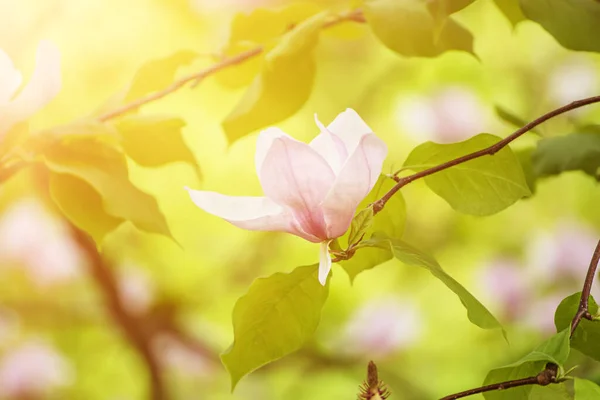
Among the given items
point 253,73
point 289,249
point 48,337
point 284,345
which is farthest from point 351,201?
point 48,337

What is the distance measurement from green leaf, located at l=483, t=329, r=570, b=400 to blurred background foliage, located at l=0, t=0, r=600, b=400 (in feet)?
2.41

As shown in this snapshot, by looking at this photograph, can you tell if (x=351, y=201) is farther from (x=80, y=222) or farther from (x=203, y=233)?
(x=203, y=233)

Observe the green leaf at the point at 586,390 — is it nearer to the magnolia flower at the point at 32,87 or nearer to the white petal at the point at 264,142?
the white petal at the point at 264,142

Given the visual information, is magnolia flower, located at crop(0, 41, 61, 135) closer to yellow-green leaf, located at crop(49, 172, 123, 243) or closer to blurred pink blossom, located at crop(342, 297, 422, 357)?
yellow-green leaf, located at crop(49, 172, 123, 243)

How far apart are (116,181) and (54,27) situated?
76 centimetres

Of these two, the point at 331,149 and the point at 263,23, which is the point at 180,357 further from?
the point at 331,149

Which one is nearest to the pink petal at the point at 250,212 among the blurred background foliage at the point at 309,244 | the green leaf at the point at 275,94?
the green leaf at the point at 275,94

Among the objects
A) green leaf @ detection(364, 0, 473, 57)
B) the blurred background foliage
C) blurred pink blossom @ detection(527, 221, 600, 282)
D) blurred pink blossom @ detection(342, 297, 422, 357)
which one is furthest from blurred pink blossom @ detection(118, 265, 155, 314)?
green leaf @ detection(364, 0, 473, 57)

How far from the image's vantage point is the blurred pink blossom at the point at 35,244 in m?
0.94

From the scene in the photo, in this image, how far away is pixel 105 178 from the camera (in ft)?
0.95

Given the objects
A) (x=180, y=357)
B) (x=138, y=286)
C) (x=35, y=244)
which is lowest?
(x=180, y=357)

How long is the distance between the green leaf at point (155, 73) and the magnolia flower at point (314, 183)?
15 centimetres

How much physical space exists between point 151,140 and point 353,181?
0.15 metres

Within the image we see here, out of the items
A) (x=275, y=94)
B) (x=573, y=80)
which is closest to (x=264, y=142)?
(x=275, y=94)
